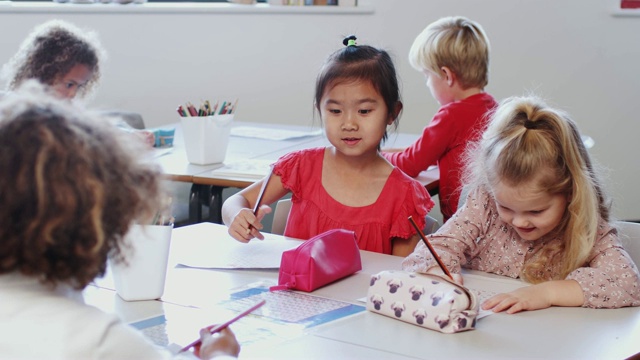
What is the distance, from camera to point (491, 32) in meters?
4.59

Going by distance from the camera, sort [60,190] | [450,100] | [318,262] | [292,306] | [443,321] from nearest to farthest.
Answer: [60,190]
[443,321]
[292,306]
[318,262]
[450,100]

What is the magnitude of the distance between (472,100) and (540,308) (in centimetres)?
150

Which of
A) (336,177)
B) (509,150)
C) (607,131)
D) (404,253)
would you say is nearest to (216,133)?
(336,177)

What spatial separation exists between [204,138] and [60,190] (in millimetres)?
1978

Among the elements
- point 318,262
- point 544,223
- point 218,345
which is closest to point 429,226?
point 544,223

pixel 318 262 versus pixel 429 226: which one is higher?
pixel 318 262

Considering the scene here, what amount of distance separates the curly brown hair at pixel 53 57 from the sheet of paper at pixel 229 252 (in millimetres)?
1144

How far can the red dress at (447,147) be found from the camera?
275 cm

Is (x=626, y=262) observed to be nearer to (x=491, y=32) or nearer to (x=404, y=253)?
(x=404, y=253)

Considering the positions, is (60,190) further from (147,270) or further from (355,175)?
(355,175)

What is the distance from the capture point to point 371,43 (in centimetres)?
477

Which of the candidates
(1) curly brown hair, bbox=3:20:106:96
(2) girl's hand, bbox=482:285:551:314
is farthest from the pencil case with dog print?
(1) curly brown hair, bbox=3:20:106:96

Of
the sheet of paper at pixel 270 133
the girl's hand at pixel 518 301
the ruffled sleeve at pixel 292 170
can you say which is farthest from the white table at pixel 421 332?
the sheet of paper at pixel 270 133

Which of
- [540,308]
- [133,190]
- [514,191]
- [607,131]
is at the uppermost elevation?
[133,190]
